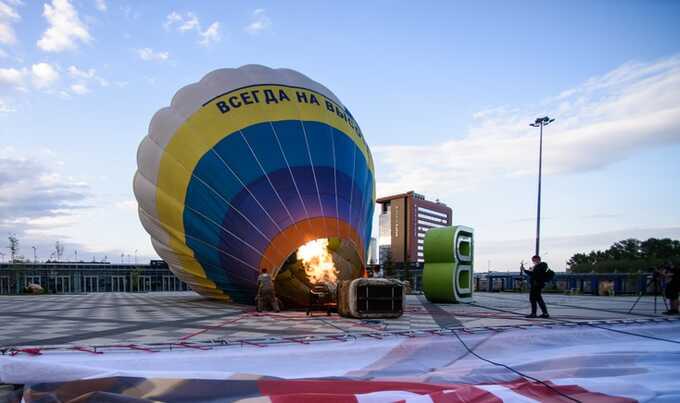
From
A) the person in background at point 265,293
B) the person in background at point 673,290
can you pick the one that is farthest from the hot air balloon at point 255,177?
the person in background at point 673,290

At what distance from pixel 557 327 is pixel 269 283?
5722mm

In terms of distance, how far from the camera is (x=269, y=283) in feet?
32.9

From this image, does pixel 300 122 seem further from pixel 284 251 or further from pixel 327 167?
pixel 284 251

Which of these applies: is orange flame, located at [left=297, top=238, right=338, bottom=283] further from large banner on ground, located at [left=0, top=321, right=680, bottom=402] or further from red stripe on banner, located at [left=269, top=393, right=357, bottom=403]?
red stripe on banner, located at [left=269, top=393, right=357, bottom=403]

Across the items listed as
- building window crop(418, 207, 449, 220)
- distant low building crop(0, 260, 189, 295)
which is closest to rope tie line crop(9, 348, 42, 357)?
distant low building crop(0, 260, 189, 295)

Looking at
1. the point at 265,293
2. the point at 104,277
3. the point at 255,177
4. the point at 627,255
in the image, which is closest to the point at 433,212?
the point at 627,255

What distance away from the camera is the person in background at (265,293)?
9.98m

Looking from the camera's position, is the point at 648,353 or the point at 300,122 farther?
the point at 300,122

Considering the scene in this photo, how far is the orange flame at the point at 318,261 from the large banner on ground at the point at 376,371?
5.14 m

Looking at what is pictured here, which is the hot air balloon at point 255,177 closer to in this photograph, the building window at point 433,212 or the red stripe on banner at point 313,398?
the red stripe on banner at point 313,398

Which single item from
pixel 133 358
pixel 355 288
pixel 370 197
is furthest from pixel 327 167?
pixel 133 358

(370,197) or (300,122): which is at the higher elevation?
(300,122)

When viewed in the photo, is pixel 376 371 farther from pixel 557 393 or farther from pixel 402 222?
pixel 402 222

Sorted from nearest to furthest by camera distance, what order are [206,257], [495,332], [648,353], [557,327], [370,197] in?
[648,353]
[495,332]
[557,327]
[206,257]
[370,197]
